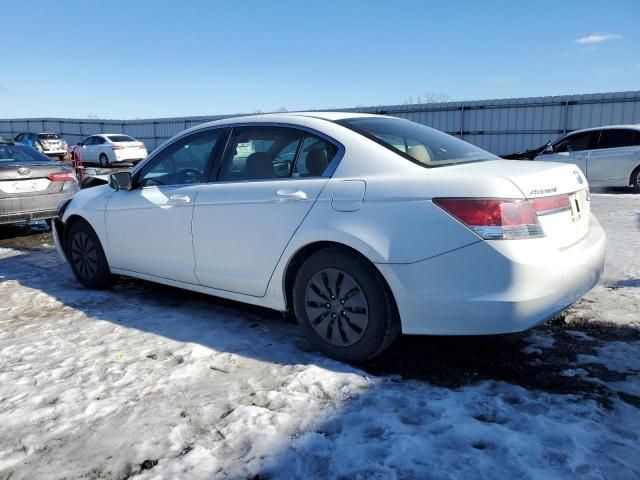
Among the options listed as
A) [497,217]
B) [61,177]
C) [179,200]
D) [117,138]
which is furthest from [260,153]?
[117,138]

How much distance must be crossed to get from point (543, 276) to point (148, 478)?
82.8 inches

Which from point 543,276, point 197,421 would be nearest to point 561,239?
point 543,276

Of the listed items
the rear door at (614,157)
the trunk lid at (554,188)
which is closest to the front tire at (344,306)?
the trunk lid at (554,188)

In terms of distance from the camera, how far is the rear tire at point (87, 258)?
16.4 ft

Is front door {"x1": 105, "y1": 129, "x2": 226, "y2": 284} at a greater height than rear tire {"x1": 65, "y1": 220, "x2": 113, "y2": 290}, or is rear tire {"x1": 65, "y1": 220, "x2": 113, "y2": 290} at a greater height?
front door {"x1": 105, "y1": 129, "x2": 226, "y2": 284}

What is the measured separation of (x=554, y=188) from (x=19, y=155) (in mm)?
8401

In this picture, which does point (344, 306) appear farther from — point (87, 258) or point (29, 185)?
point (29, 185)

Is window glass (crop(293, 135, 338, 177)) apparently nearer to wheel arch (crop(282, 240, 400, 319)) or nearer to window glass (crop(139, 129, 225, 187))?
wheel arch (crop(282, 240, 400, 319))

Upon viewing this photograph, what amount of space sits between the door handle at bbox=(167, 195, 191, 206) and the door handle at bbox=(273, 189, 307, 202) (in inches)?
34.9

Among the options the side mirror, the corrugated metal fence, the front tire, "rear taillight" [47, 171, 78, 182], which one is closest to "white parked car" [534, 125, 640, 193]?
the corrugated metal fence

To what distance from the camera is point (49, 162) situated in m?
8.66

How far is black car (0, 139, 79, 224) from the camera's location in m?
7.80

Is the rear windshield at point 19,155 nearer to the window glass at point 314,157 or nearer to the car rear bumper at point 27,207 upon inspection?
the car rear bumper at point 27,207

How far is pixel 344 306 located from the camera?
3203mm
